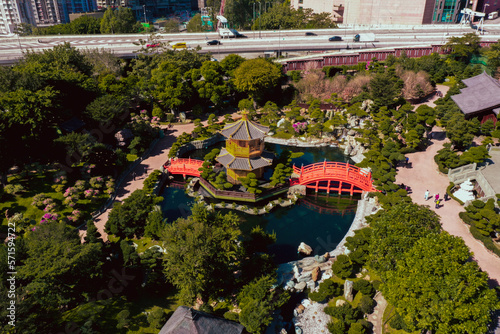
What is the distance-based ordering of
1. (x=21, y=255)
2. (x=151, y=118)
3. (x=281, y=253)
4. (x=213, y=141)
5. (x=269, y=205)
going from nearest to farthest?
1. (x=21, y=255)
2. (x=281, y=253)
3. (x=269, y=205)
4. (x=213, y=141)
5. (x=151, y=118)

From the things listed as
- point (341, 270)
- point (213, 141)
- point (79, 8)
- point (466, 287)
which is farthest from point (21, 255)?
point (79, 8)

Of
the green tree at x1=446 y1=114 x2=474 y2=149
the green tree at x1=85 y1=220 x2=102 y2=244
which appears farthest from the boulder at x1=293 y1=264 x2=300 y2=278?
the green tree at x1=446 y1=114 x2=474 y2=149

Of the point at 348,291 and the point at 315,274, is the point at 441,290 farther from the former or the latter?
the point at 315,274

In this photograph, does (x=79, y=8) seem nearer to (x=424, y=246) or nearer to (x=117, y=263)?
(x=117, y=263)

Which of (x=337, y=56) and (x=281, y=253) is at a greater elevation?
(x=337, y=56)

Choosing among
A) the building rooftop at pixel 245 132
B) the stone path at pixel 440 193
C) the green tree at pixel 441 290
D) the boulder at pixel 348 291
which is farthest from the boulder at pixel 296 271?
the building rooftop at pixel 245 132

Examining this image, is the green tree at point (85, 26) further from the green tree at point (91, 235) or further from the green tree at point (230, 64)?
the green tree at point (91, 235)
